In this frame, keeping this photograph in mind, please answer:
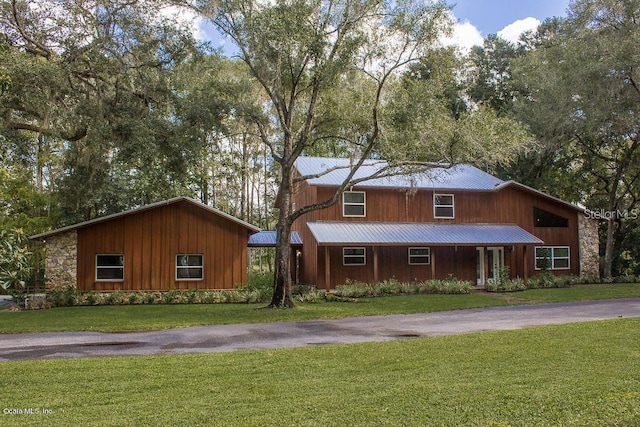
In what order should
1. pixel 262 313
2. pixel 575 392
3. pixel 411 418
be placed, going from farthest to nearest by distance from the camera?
1. pixel 262 313
2. pixel 575 392
3. pixel 411 418

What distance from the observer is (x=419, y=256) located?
86.7 ft

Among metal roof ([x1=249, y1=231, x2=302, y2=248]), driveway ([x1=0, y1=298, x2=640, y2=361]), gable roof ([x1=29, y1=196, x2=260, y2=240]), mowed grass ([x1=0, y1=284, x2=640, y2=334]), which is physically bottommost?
mowed grass ([x1=0, y1=284, x2=640, y2=334])

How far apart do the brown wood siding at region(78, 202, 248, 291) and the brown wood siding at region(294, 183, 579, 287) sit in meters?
3.96

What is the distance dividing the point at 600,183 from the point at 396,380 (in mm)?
31399

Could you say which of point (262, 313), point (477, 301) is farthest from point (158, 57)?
point (477, 301)

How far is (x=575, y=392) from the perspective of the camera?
6160 mm

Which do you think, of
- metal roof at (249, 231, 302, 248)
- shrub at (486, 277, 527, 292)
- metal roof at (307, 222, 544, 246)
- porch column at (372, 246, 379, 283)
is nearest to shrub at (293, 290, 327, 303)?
metal roof at (307, 222, 544, 246)

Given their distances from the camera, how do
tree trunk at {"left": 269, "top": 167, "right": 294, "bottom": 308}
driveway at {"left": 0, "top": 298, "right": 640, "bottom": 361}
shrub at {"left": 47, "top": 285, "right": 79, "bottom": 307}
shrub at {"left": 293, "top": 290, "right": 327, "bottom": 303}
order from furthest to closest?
shrub at {"left": 293, "top": 290, "right": 327, "bottom": 303}
shrub at {"left": 47, "top": 285, "right": 79, "bottom": 307}
tree trunk at {"left": 269, "top": 167, "right": 294, "bottom": 308}
driveway at {"left": 0, "top": 298, "right": 640, "bottom": 361}

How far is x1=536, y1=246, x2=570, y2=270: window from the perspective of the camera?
28.1 metres

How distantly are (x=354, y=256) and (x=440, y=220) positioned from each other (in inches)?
194

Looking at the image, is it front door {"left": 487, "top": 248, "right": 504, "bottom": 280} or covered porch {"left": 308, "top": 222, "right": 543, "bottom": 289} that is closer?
covered porch {"left": 308, "top": 222, "right": 543, "bottom": 289}

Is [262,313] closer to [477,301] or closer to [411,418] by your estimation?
[477,301]

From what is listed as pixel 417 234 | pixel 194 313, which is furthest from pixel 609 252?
pixel 194 313

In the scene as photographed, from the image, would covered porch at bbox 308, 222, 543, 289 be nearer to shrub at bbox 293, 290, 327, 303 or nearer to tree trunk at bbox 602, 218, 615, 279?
shrub at bbox 293, 290, 327, 303
